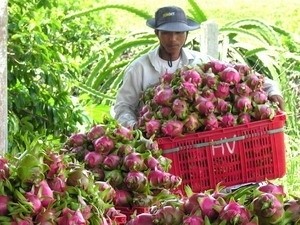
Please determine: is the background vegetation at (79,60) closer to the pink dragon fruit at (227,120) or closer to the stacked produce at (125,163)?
the stacked produce at (125,163)

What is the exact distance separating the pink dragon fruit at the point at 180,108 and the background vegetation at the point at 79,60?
2.17 feet

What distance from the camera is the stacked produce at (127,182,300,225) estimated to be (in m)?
2.48

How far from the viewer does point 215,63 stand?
4.54 m

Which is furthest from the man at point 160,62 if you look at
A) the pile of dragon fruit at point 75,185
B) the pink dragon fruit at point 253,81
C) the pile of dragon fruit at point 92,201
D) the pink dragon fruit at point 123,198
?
the pile of dragon fruit at point 92,201

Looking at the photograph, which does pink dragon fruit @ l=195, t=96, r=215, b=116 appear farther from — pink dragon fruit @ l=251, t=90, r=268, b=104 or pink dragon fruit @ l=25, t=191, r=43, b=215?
pink dragon fruit @ l=25, t=191, r=43, b=215

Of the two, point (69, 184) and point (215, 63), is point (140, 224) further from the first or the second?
point (215, 63)

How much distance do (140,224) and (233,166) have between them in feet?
6.05

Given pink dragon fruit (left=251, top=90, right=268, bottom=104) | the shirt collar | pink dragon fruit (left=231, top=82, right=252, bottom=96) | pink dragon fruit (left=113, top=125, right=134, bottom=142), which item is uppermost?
the shirt collar

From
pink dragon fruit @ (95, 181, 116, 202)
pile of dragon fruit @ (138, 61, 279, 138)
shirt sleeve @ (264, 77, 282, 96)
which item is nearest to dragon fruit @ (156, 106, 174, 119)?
pile of dragon fruit @ (138, 61, 279, 138)

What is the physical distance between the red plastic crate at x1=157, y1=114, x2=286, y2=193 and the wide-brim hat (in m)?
Answer: 0.88

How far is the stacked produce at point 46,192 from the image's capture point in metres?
2.65

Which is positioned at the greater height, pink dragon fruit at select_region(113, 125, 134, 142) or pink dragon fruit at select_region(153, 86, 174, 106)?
pink dragon fruit at select_region(153, 86, 174, 106)

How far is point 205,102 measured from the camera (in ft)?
14.2

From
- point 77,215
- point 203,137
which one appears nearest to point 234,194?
point 77,215
